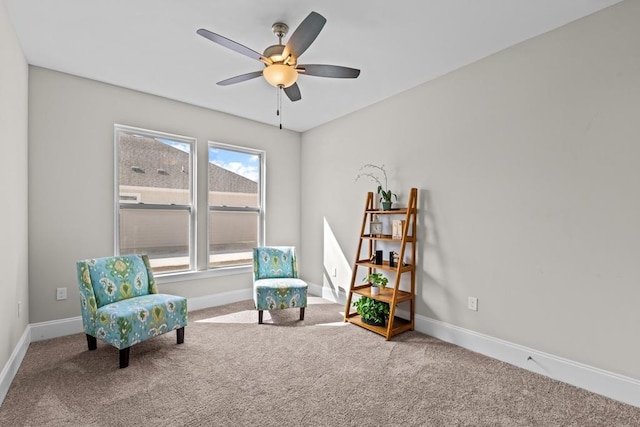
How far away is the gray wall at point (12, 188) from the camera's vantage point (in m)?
2.07

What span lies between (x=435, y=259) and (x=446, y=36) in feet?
6.48

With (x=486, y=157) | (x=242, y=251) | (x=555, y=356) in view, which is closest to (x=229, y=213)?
(x=242, y=251)

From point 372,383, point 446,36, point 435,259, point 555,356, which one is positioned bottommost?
point 372,383

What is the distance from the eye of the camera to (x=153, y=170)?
3.65 meters

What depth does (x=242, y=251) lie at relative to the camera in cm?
441

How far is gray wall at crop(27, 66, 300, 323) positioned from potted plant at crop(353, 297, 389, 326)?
2.19 meters

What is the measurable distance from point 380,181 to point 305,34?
2.10 m

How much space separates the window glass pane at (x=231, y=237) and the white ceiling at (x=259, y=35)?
1718mm

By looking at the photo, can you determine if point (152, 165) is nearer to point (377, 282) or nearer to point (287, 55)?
point (287, 55)

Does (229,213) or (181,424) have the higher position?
(229,213)

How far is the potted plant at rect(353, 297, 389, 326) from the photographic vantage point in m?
3.22

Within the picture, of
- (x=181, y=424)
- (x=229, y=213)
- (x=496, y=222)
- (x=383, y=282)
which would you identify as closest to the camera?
(x=181, y=424)

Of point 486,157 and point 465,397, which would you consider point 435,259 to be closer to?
point 486,157

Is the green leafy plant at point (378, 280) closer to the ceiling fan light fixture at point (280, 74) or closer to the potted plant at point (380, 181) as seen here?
the potted plant at point (380, 181)
